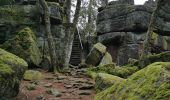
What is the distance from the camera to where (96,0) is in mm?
40812

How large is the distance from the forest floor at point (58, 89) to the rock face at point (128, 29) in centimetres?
1017

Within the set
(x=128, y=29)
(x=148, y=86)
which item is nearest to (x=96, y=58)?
(x=128, y=29)

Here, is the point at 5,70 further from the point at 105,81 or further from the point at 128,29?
the point at 128,29

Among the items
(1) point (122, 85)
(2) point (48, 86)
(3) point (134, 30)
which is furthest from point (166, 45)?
(1) point (122, 85)

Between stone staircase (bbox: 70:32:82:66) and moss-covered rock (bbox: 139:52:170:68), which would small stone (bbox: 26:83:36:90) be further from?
stone staircase (bbox: 70:32:82:66)

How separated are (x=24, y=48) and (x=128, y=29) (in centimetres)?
Result: 1078

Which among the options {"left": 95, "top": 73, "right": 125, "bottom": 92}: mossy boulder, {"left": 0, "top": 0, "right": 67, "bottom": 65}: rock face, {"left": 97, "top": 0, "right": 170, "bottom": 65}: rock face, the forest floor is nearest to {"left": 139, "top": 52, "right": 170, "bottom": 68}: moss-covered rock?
the forest floor

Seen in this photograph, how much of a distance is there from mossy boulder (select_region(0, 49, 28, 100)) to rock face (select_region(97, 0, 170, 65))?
16140mm

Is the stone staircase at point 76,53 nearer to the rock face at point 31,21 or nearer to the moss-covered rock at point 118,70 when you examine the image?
the rock face at point 31,21

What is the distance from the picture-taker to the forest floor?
35.3 ft

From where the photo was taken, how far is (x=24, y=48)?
1744cm

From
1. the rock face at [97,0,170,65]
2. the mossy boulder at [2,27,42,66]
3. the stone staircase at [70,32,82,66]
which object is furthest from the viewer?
the stone staircase at [70,32,82,66]

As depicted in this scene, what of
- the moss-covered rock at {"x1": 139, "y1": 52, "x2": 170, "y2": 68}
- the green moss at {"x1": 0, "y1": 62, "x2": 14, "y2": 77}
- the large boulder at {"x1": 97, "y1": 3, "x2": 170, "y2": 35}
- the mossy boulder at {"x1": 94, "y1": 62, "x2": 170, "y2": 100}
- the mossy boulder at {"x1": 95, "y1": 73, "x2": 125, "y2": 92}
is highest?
A: the large boulder at {"x1": 97, "y1": 3, "x2": 170, "y2": 35}

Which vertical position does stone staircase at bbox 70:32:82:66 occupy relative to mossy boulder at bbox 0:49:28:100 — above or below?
below
